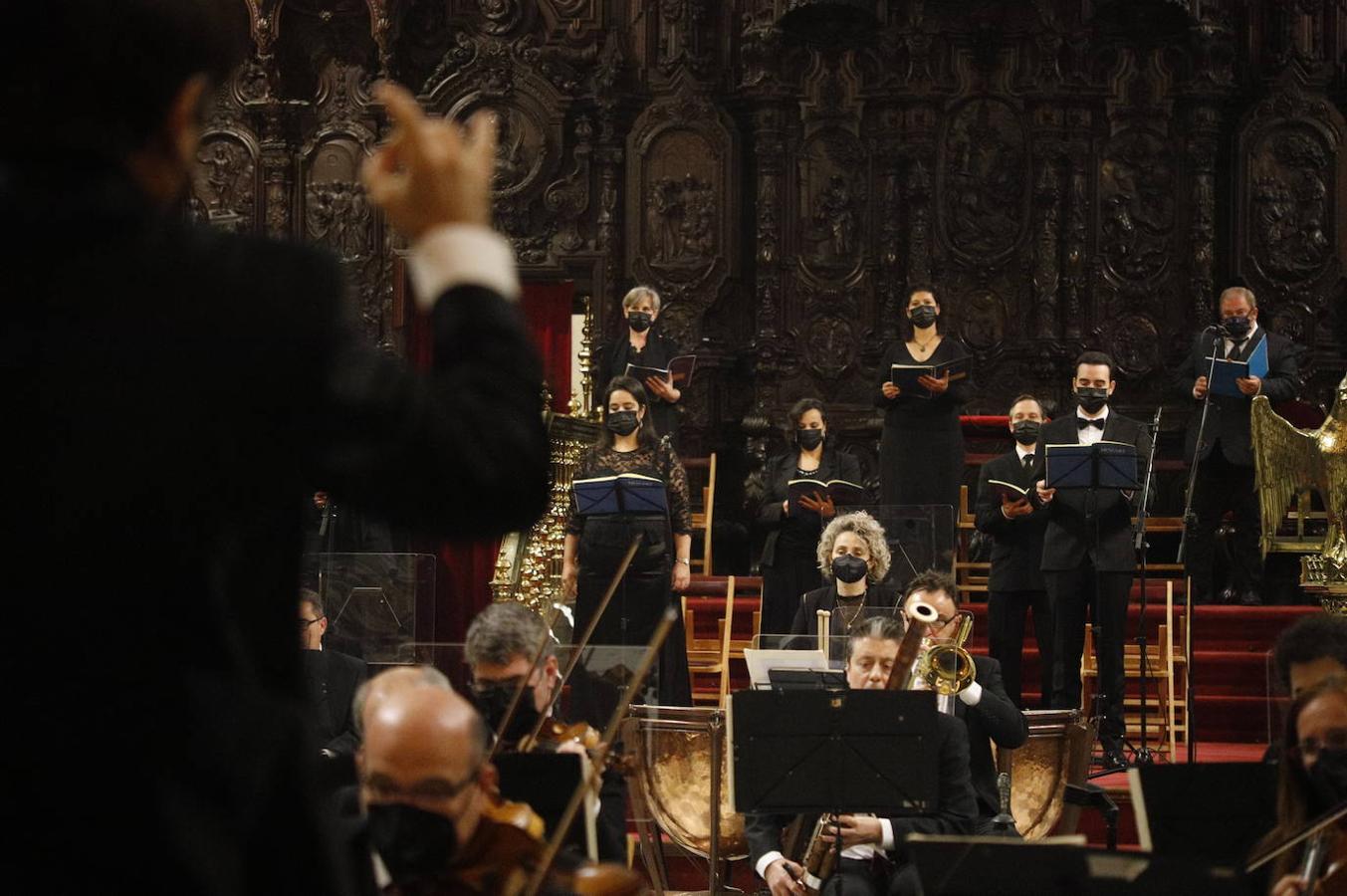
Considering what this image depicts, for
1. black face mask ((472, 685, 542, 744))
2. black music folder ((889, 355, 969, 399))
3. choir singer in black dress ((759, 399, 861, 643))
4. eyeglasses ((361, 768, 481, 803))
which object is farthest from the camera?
black music folder ((889, 355, 969, 399))

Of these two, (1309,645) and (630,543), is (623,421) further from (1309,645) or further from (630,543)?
(1309,645)

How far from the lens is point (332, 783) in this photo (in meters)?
3.10

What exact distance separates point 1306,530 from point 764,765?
316 inches

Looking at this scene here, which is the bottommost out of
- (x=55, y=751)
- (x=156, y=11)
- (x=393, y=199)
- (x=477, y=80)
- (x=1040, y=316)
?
(x=55, y=751)

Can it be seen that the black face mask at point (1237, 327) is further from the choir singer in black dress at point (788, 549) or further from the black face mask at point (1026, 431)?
the choir singer in black dress at point (788, 549)

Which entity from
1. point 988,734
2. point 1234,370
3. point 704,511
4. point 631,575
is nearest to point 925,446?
point 1234,370

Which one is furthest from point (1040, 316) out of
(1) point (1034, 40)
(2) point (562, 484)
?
(2) point (562, 484)

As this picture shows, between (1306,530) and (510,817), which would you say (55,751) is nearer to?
(510,817)

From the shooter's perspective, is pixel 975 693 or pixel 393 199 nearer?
pixel 393 199

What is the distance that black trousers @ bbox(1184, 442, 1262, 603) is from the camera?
1030 centimetres

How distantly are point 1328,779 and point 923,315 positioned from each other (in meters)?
7.31

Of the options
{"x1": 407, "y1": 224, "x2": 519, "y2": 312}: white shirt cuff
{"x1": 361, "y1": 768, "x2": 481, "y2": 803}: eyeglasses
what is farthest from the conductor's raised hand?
{"x1": 361, "y1": 768, "x2": 481, "y2": 803}: eyeglasses

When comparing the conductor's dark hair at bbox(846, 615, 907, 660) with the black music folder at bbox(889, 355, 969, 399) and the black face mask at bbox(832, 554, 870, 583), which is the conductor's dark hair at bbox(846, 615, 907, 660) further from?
the black music folder at bbox(889, 355, 969, 399)

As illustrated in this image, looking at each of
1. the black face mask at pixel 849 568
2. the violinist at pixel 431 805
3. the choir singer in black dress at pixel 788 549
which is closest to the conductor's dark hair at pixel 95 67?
the violinist at pixel 431 805
